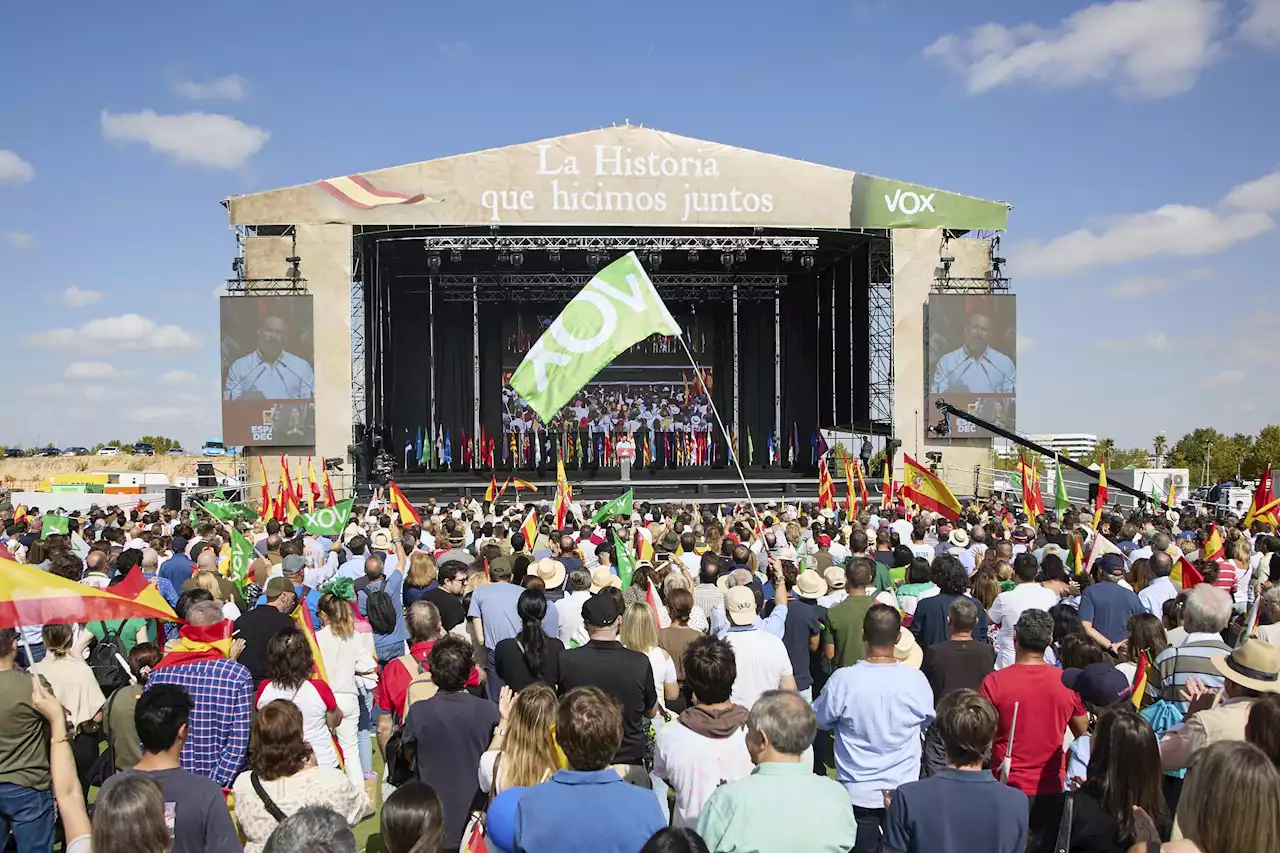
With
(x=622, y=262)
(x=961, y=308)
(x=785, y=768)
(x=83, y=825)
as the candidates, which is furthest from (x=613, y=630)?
(x=961, y=308)

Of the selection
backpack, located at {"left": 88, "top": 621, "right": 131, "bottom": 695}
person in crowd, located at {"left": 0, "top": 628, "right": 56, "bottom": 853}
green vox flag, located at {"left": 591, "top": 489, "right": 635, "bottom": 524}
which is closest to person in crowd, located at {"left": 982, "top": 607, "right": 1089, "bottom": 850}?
person in crowd, located at {"left": 0, "top": 628, "right": 56, "bottom": 853}

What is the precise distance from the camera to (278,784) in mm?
3420

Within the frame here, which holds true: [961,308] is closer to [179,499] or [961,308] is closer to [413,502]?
[413,502]

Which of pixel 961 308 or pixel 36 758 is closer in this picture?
pixel 36 758

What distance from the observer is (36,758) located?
3939mm

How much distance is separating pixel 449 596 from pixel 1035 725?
3623 millimetres

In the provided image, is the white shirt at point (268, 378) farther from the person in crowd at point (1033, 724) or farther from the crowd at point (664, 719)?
the person in crowd at point (1033, 724)

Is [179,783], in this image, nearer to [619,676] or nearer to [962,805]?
[619,676]

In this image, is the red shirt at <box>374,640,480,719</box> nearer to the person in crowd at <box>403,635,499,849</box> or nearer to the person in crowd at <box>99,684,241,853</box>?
the person in crowd at <box>403,635,499,849</box>

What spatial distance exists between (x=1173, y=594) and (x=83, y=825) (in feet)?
20.9

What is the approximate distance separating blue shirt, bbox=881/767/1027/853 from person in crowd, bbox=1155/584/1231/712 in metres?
1.41

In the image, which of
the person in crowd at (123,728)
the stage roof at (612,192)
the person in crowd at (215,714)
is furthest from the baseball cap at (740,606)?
the stage roof at (612,192)

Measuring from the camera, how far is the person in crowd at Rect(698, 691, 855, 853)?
2.92 m

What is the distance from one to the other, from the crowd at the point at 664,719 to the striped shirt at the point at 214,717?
1 centimetres
